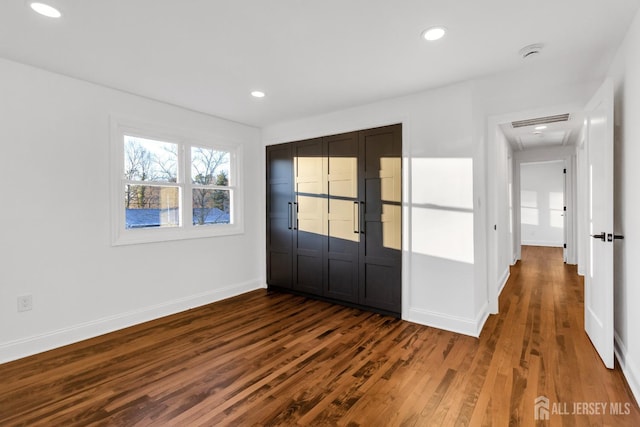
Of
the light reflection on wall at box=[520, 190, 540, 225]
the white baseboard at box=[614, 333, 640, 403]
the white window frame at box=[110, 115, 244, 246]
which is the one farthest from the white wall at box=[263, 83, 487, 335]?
the light reflection on wall at box=[520, 190, 540, 225]

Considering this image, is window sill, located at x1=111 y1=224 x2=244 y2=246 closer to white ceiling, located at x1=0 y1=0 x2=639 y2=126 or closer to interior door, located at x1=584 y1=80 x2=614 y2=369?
white ceiling, located at x1=0 y1=0 x2=639 y2=126

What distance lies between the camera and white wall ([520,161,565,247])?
29.7ft

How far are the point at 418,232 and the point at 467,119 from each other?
1.19 metres

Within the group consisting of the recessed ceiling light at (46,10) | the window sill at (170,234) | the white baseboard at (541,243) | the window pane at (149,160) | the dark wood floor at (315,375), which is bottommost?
the dark wood floor at (315,375)

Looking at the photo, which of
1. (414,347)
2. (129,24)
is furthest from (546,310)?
(129,24)

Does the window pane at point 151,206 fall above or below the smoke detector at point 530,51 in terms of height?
below

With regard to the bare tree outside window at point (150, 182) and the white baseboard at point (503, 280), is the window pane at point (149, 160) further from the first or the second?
the white baseboard at point (503, 280)

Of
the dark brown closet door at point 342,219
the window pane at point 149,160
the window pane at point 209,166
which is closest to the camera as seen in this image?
the window pane at point 149,160

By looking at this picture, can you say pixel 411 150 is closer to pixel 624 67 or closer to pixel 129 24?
pixel 624 67

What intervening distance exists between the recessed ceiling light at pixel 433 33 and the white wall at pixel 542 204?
28.5 ft

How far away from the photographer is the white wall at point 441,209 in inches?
119

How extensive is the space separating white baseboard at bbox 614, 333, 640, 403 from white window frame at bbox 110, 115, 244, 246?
4074 mm

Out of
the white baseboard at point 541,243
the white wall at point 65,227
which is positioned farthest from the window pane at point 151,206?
the white baseboard at point 541,243

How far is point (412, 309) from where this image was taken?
3.35m
